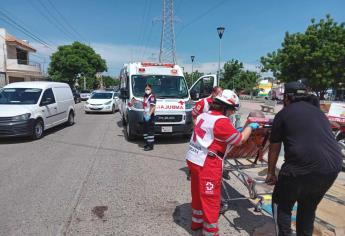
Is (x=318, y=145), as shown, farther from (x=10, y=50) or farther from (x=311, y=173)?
(x=10, y=50)

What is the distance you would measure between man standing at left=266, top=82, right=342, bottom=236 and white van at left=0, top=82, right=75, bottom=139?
27.7 ft

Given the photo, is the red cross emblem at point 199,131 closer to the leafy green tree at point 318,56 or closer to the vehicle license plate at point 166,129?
the vehicle license plate at point 166,129

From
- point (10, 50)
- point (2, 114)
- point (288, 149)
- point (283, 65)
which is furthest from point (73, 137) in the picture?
point (10, 50)

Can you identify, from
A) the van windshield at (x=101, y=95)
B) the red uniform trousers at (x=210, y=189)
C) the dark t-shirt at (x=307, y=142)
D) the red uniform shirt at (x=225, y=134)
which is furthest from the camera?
the van windshield at (x=101, y=95)

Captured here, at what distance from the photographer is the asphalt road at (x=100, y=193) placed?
3830 mm

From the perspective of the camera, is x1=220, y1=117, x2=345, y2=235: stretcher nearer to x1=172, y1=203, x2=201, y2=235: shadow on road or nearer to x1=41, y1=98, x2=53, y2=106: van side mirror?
x1=172, y1=203, x2=201, y2=235: shadow on road

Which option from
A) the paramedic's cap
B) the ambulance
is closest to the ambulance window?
the ambulance

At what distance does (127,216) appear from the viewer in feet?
13.5

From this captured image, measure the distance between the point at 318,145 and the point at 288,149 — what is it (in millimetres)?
248

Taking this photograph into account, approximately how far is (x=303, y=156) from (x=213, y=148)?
92 centimetres

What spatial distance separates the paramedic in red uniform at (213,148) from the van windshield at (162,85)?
6.54 meters

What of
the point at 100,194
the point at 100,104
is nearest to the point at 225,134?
the point at 100,194

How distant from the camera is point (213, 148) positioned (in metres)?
3.16

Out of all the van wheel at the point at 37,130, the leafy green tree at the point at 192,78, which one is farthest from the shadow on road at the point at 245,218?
the leafy green tree at the point at 192,78
